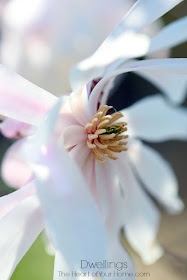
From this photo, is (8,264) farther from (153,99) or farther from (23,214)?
(153,99)

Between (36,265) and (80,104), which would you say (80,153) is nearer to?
(80,104)

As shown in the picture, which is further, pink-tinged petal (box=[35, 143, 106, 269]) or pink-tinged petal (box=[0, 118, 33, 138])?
pink-tinged petal (box=[0, 118, 33, 138])

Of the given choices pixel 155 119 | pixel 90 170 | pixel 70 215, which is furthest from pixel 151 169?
pixel 70 215

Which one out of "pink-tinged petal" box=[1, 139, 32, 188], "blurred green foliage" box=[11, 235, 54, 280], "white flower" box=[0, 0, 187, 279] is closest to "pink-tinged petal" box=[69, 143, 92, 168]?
"white flower" box=[0, 0, 187, 279]

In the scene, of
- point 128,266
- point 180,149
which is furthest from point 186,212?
point 128,266

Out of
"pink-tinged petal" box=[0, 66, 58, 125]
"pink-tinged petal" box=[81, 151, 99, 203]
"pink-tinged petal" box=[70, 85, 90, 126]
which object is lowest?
"pink-tinged petal" box=[81, 151, 99, 203]

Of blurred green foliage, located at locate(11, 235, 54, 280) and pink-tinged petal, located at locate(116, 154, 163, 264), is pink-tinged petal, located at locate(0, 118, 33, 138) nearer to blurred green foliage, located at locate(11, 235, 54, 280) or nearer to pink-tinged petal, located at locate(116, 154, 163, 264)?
pink-tinged petal, located at locate(116, 154, 163, 264)
